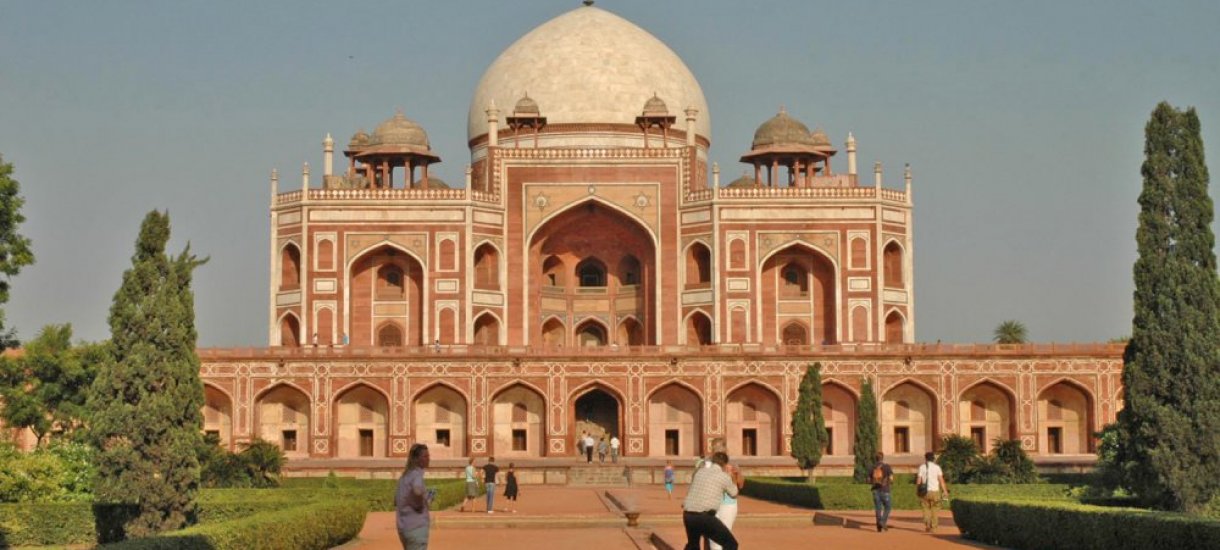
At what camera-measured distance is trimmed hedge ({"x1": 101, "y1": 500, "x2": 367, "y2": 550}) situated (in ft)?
45.9

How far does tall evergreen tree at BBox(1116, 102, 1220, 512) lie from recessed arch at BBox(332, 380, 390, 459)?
24.3 metres

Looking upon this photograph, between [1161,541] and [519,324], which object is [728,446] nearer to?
[519,324]

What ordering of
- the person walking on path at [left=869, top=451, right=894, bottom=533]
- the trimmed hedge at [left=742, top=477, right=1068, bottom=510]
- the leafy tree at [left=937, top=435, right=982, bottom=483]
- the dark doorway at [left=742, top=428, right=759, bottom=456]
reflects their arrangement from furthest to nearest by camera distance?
the dark doorway at [left=742, top=428, right=759, bottom=456] → the leafy tree at [left=937, top=435, right=982, bottom=483] → the trimmed hedge at [left=742, top=477, right=1068, bottom=510] → the person walking on path at [left=869, top=451, right=894, bottom=533]

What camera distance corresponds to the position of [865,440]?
103 feet

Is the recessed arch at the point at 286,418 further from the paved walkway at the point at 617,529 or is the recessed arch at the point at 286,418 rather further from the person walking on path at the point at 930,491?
the person walking on path at the point at 930,491

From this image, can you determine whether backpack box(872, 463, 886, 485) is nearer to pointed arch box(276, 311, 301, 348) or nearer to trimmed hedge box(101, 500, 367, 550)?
trimmed hedge box(101, 500, 367, 550)

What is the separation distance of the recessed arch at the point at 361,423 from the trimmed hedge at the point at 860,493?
14749 millimetres

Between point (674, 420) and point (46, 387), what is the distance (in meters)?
14.2

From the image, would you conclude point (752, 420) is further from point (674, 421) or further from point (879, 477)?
point (879, 477)

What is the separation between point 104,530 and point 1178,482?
11647 millimetres

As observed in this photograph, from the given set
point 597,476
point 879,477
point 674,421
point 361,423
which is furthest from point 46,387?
point 879,477

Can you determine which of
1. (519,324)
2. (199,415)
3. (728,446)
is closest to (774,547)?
(199,415)

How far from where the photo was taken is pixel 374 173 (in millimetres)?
48625

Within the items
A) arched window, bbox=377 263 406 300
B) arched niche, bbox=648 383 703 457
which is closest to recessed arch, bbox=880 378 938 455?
arched niche, bbox=648 383 703 457
